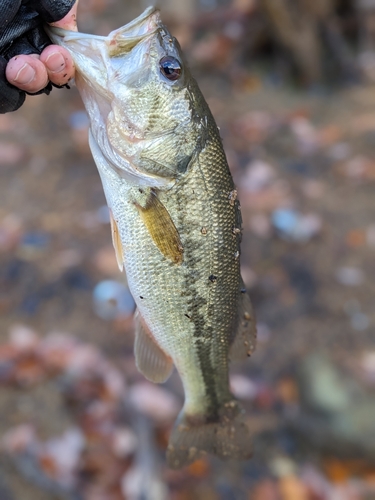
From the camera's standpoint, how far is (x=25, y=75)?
4.35 ft

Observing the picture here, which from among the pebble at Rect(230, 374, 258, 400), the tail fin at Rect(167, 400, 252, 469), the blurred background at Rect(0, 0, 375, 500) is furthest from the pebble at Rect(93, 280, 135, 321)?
the tail fin at Rect(167, 400, 252, 469)

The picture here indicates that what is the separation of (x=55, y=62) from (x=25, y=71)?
9 centimetres

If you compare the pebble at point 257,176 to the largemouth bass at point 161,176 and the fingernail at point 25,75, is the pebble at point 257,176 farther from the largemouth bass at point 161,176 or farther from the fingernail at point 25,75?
the fingernail at point 25,75

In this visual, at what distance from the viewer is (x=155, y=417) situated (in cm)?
275

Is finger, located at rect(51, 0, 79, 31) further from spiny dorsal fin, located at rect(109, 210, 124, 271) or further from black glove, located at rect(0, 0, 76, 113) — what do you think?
spiny dorsal fin, located at rect(109, 210, 124, 271)

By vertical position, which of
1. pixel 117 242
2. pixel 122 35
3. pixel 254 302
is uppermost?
pixel 122 35

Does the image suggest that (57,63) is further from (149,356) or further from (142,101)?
(149,356)

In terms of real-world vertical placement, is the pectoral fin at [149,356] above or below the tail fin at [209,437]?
above

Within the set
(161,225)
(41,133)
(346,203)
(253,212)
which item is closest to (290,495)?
(161,225)

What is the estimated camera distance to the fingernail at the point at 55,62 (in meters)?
1.30

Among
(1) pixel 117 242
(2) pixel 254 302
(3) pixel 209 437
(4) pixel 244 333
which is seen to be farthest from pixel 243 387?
(1) pixel 117 242

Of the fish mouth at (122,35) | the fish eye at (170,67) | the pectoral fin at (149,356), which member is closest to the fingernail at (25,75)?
the fish mouth at (122,35)

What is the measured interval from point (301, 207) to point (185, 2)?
153 inches

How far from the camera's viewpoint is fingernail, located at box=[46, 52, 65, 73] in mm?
1296
